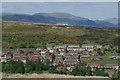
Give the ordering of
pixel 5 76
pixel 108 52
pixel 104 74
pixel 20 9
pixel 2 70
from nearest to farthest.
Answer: pixel 5 76 → pixel 2 70 → pixel 104 74 → pixel 108 52 → pixel 20 9

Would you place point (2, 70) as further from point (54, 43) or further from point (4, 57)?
point (54, 43)

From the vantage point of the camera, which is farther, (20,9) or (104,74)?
(20,9)

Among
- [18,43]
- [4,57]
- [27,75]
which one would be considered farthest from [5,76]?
[18,43]

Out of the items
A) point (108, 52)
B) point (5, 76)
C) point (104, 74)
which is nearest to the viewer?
point (5, 76)

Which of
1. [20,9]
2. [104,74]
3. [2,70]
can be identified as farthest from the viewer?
[20,9]

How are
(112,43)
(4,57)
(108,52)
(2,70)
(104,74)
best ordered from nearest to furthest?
(2,70), (104,74), (4,57), (108,52), (112,43)

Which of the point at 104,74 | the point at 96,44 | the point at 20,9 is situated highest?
the point at 20,9

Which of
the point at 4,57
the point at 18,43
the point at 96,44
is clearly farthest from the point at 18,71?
the point at 96,44

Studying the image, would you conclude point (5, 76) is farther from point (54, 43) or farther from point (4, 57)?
point (54, 43)

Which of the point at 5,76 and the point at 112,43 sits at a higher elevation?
the point at 112,43
